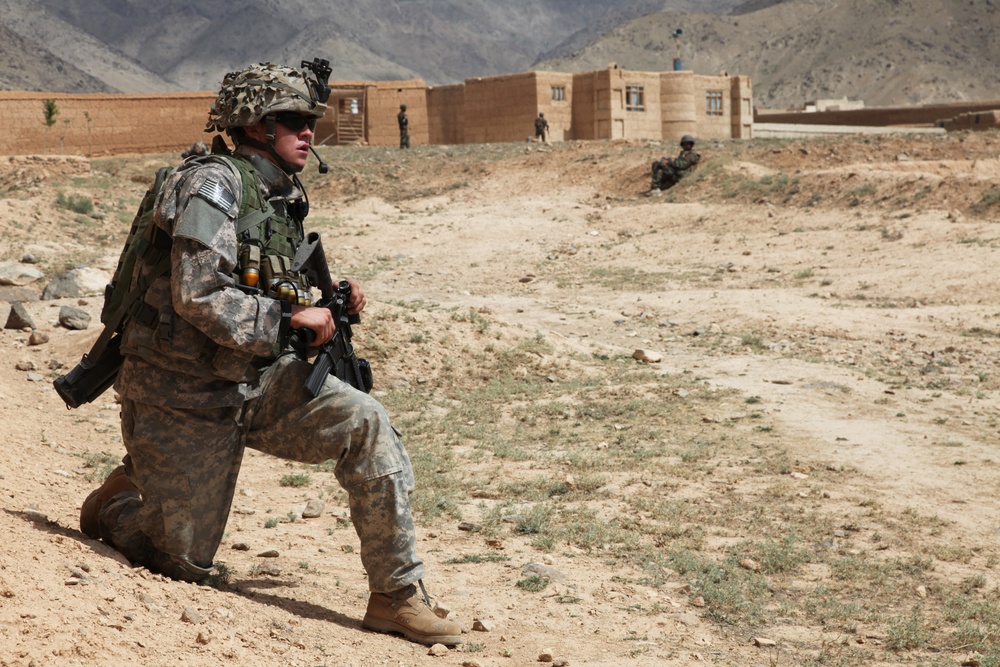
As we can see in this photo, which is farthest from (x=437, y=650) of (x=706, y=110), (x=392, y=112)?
(x=392, y=112)

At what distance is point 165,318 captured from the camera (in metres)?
3.05

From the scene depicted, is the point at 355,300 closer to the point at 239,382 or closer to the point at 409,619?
the point at 239,382

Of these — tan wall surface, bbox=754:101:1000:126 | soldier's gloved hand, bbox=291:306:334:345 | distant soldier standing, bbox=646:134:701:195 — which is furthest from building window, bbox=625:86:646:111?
soldier's gloved hand, bbox=291:306:334:345

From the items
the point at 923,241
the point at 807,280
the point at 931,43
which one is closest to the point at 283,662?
the point at 807,280

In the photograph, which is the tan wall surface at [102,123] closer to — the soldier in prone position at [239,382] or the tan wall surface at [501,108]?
the tan wall surface at [501,108]

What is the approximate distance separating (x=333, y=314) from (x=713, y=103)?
27.4 m

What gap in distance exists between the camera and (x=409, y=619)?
10.6ft

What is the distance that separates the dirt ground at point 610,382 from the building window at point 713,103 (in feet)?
30.5

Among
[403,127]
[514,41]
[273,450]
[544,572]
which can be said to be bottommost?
[544,572]

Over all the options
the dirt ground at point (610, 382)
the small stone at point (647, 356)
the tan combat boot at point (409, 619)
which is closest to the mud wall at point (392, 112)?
the dirt ground at point (610, 382)

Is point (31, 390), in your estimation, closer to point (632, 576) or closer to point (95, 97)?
point (632, 576)

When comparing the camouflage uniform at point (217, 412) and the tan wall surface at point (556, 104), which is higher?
the tan wall surface at point (556, 104)

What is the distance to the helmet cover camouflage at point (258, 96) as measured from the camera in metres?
3.28

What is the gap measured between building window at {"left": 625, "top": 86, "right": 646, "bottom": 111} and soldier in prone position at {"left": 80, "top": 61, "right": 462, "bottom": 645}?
25341 millimetres
